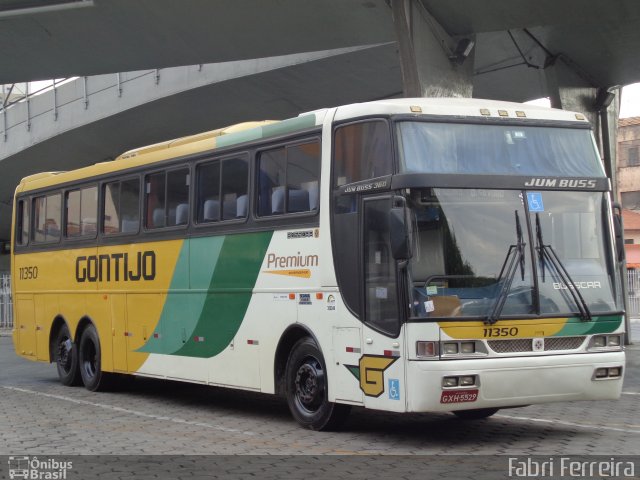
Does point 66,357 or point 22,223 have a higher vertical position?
point 22,223

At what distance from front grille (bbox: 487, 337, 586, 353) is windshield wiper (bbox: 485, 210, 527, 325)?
0.77ft

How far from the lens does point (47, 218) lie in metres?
17.9

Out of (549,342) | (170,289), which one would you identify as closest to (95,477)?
(549,342)

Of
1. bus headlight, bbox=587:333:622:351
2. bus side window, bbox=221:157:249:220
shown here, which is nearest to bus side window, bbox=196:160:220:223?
bus side window, bbox=221:157:249:220

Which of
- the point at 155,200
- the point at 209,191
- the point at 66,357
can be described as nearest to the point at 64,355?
the point at 66,357

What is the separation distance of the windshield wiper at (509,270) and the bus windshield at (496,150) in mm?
614

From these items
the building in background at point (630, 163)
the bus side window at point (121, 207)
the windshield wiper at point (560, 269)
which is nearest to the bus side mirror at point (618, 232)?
the windshield wiper at point (560, 269)

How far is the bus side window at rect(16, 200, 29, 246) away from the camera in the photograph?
61.7 ft

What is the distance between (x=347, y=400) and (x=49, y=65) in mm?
15412

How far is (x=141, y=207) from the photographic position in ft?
49.4

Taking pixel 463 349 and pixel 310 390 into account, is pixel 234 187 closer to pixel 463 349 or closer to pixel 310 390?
pixel 310 390

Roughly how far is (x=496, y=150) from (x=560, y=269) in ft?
4.39

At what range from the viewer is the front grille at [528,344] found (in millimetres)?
9945

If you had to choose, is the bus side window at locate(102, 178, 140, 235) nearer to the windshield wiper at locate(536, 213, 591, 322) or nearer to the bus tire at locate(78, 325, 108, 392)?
the bus tire at locate(78, 325, 108, 392)
